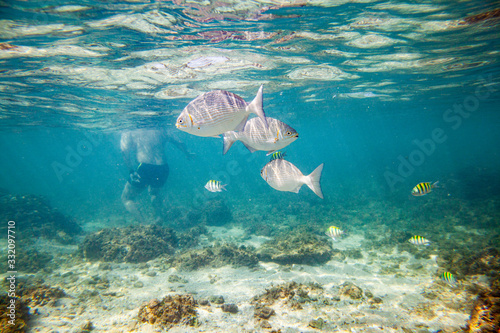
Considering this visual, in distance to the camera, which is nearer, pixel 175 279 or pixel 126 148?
pixel 175 279

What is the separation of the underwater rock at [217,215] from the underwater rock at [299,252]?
8.84m

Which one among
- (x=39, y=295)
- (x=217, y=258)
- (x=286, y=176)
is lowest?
(x=217, y=258)

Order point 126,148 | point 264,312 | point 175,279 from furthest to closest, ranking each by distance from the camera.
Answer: point 126,148, point 175,279, point 264,312

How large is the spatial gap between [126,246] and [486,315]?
12079mm

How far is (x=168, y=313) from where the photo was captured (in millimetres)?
4242

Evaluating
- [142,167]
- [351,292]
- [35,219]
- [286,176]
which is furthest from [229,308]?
[35,219]

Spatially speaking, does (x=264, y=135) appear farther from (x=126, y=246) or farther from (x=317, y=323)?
(x=126, y=246)

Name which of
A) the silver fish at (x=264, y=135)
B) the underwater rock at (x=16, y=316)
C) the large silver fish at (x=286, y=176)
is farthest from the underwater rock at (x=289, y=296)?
the underwater rock at (x=16, y=316)

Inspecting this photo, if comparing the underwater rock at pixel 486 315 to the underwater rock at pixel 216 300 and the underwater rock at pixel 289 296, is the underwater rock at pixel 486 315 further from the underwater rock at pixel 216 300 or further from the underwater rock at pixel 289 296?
the underwater rock at pixel 216 300

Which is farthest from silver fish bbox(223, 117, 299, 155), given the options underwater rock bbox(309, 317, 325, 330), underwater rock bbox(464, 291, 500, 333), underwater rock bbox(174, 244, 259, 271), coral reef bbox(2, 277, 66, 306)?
coral reef bbox(2, 277, 66, 306)

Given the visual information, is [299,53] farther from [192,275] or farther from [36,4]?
[192,275]

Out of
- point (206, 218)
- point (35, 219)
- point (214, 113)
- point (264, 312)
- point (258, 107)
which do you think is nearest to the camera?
point (214, 113)

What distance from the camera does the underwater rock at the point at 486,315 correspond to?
164 inches

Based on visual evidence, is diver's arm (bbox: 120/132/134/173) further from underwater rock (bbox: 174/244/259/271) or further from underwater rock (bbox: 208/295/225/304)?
underwater rock (bbox: 208/295/225/304)
